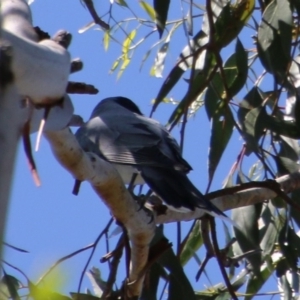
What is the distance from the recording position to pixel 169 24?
Answer: 2.51m

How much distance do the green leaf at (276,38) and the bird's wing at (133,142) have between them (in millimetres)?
367

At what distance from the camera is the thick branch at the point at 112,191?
3.26ft

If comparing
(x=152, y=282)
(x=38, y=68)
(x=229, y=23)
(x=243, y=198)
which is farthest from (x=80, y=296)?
(x=38, y=68)

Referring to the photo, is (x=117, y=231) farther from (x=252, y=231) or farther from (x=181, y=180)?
(x=252, y=231)

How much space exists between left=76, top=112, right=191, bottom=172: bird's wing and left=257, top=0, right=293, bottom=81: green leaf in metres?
0.37

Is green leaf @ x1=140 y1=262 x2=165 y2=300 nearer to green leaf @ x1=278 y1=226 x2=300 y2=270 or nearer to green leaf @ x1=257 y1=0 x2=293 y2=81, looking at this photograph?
green leaf @ x1=278 y1=226 x2=300 y2=270

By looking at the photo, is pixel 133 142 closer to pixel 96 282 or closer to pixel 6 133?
pixel 96 282

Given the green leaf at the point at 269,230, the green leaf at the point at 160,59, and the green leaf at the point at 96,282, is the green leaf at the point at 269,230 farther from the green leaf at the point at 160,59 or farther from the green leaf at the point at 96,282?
the green leaf at the point at 160,59

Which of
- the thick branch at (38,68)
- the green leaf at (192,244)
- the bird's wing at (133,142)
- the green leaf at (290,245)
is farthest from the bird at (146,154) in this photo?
the thick branch at (38,68)

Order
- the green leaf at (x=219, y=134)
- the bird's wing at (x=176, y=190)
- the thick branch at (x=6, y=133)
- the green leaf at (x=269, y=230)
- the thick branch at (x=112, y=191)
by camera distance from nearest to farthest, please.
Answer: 1. the thick branch at (x=6, y=133)
2. the thick branch at (x=112, y=191)
3. the bird's wing at (x=176, y=190)
4. the green leaf at (x=219, y=134)
5. the green leaf at (x=269, y=230)

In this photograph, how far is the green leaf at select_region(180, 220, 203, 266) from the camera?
2.10m

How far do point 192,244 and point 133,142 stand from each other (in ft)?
1.14

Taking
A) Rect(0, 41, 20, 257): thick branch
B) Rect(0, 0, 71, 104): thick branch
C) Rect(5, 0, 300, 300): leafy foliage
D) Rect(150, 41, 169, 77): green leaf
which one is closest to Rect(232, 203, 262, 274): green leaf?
Rect(5, 0, 300, 300): leafy foliage

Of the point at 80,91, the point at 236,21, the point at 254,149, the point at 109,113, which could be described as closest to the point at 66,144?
the point at 80,91
